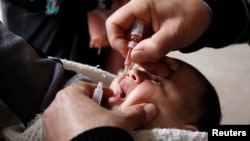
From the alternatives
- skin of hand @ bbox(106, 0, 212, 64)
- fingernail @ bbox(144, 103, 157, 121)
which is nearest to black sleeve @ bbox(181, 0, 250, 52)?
skin of hand @ bbox(106, 0, 212, 64)

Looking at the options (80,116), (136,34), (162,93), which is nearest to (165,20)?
(136,34)

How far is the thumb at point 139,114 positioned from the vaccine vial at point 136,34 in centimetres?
18

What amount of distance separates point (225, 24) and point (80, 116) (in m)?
0.60

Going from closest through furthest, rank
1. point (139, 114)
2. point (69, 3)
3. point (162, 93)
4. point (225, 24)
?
point (139, 114) < point (162, 93) < point (225, 24) < point (69, 3)

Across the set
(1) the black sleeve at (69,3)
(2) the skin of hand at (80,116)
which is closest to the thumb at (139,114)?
(2) the skin of hand at (80,116)

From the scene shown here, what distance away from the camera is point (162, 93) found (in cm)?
94

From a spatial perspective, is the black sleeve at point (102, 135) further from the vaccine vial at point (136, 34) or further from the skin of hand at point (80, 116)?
the vaccine vial at point (136, 34)

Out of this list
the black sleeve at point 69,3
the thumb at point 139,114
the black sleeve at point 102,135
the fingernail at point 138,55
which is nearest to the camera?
the black sleeve at point 102,135

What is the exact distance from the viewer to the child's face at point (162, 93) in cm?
91

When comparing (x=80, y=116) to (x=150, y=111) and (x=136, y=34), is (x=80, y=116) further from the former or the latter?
(x=136, y=34)

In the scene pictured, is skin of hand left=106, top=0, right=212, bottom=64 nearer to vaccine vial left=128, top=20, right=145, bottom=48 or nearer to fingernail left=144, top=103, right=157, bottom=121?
vaccine vial left=128, top=20, right=145, bottom=48

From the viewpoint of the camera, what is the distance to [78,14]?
154 cm

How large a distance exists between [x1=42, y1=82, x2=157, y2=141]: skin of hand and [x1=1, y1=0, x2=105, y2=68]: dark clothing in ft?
2.37

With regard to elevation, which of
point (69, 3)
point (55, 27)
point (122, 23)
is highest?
point (122, 23)
